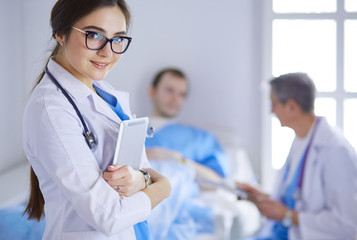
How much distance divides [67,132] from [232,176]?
4.26 feet

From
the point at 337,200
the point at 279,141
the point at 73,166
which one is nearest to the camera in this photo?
the point at 73,166

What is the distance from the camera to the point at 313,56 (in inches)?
74.0

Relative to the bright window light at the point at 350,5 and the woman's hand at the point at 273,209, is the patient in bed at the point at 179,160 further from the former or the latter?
the bright window light at the point at 350,5

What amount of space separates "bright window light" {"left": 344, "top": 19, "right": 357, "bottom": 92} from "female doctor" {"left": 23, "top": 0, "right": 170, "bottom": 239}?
4.38 ft

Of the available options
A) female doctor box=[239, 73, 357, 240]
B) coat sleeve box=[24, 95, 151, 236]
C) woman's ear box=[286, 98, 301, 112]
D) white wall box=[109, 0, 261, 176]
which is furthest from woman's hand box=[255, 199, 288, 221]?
coat sleeve box=[24, 95, 151, 236]

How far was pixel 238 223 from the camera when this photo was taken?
4.80 ft

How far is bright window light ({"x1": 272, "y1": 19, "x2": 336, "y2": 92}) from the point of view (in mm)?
1821

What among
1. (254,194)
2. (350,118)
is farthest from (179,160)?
(350,118)

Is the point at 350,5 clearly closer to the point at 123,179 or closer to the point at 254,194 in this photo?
the point at 254,194

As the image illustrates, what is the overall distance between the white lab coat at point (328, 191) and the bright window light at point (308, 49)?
0.66 meters

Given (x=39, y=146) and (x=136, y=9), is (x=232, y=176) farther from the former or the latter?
(x=39, y=146)

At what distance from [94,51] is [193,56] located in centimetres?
128

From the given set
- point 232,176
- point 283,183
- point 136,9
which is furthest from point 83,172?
point 232,176

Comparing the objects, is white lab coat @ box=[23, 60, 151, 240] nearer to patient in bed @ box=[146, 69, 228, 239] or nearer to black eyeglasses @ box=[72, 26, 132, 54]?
black eyeglasses @ box=[72, 26, 132, 54]
